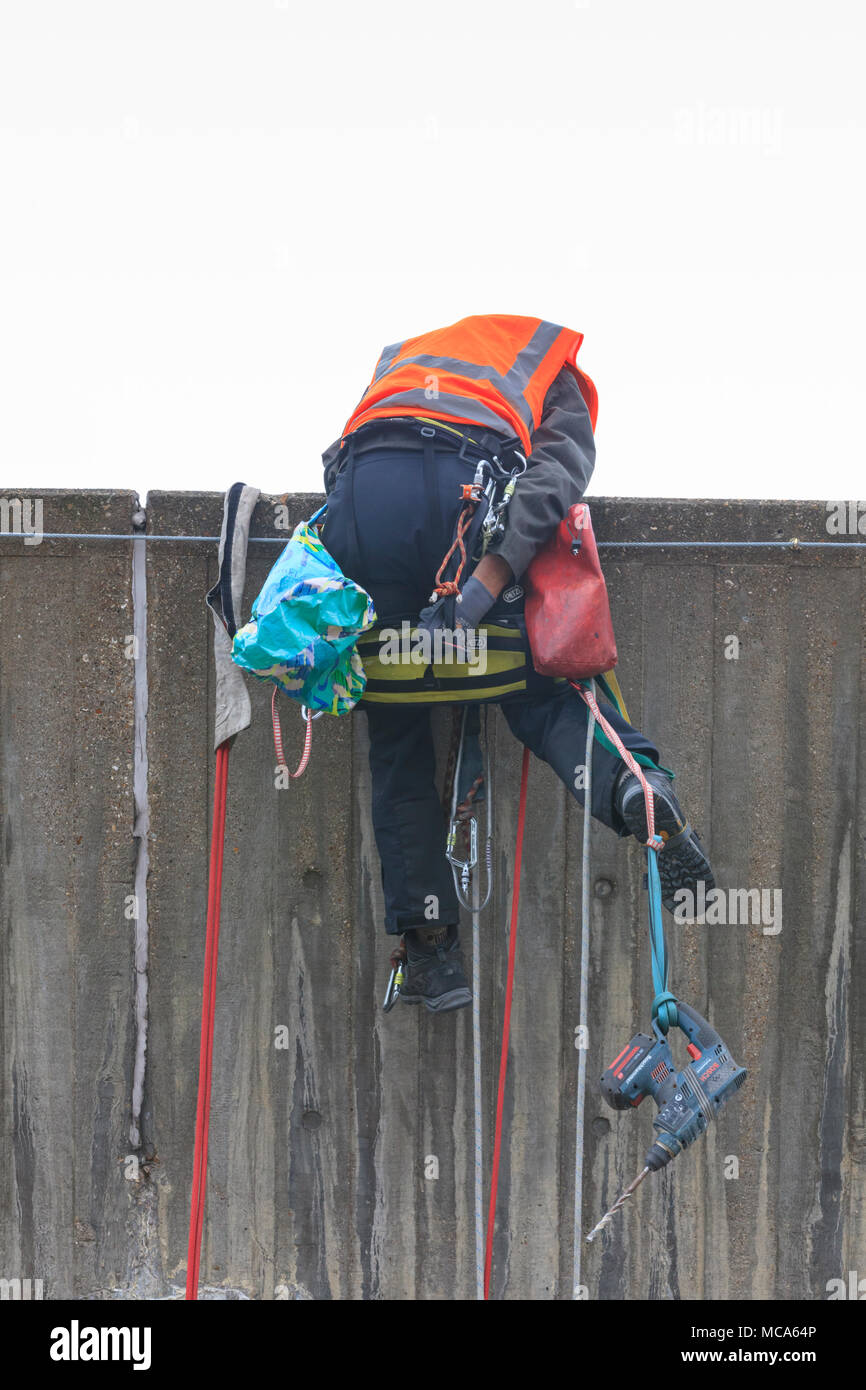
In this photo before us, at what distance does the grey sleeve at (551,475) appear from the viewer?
2.90m

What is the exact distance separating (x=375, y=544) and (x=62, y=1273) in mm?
2686

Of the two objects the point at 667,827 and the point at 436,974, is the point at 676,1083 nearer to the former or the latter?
the point at 667,827

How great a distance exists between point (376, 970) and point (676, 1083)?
3.82ft

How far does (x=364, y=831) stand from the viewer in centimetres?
352

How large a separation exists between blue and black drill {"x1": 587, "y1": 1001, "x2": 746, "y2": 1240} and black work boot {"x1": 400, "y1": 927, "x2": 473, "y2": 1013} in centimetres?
60

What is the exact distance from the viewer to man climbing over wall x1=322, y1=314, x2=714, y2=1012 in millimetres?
2902

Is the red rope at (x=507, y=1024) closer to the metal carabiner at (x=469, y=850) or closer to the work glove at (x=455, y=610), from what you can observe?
the metal carabiner at (x=469, y=850)

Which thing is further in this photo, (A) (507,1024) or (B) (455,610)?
(A) (507,1024)

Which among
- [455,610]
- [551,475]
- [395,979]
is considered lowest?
[395,979]

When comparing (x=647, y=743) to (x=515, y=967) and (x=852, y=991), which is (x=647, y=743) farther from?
(x=852, y=991)

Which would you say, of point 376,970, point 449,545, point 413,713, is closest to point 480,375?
point 449,545

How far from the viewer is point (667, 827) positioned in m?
2.87

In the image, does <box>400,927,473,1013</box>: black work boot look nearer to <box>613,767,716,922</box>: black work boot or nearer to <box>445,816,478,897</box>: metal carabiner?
<box>445,816,478,897</box>: metal carabiner

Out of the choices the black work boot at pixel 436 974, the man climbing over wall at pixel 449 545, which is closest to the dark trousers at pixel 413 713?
the man climbing over wall at pixel 449 545
